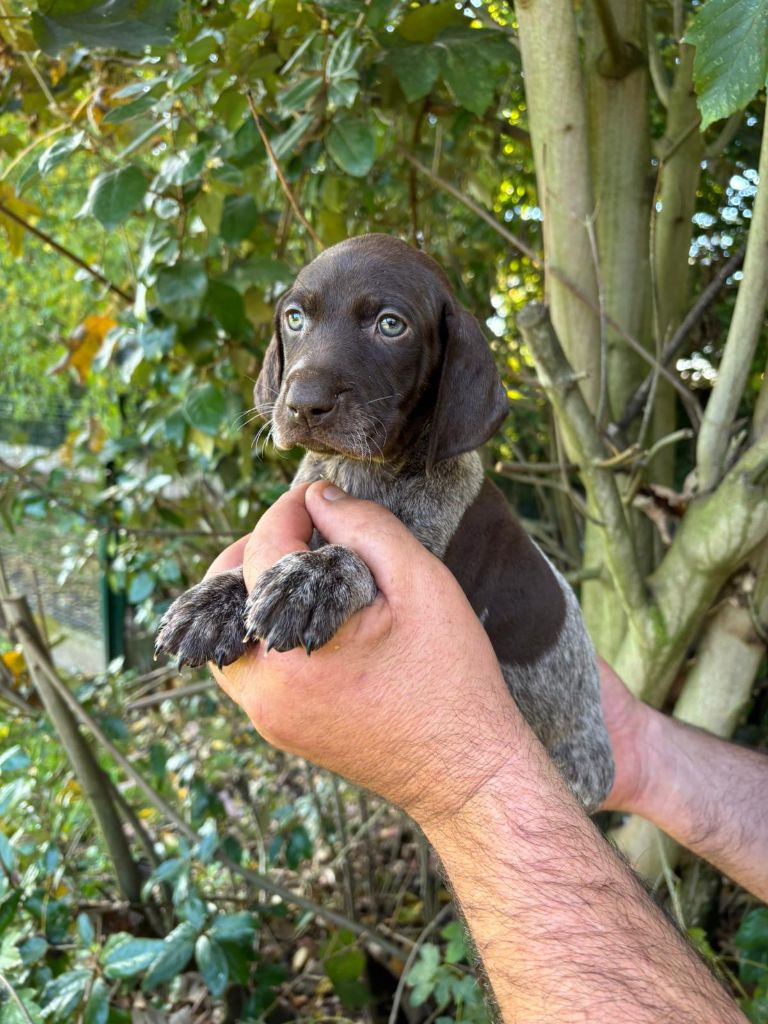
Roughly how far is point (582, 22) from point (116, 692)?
10.9 feet

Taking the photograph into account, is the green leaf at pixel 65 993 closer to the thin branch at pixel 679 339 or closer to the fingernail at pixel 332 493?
the fingernail at pixel 332 493

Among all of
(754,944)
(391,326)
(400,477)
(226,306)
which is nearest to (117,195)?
(226,306)

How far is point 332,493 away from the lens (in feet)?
7.94

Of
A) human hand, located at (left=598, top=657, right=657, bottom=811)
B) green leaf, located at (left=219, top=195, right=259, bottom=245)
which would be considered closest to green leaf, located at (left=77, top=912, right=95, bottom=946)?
human hand, located at (left=598, top=657, right=657, bottom=811)

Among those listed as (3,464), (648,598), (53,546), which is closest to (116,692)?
(3,464)

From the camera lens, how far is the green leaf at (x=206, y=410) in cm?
308

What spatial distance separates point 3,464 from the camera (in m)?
3.65

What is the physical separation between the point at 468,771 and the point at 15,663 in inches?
93.0

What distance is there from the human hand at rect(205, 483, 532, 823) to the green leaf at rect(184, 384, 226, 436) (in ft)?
3.65

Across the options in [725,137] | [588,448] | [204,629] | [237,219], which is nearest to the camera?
[204,629]

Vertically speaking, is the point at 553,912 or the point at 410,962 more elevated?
the point at 553,912

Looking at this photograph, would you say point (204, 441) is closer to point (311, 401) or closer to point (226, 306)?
point (226, 306)

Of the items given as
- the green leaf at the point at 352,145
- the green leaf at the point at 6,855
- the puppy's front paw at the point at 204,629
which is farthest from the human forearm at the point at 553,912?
the green leaf at the point at 352,145

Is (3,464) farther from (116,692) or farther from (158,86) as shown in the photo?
(158,86)
